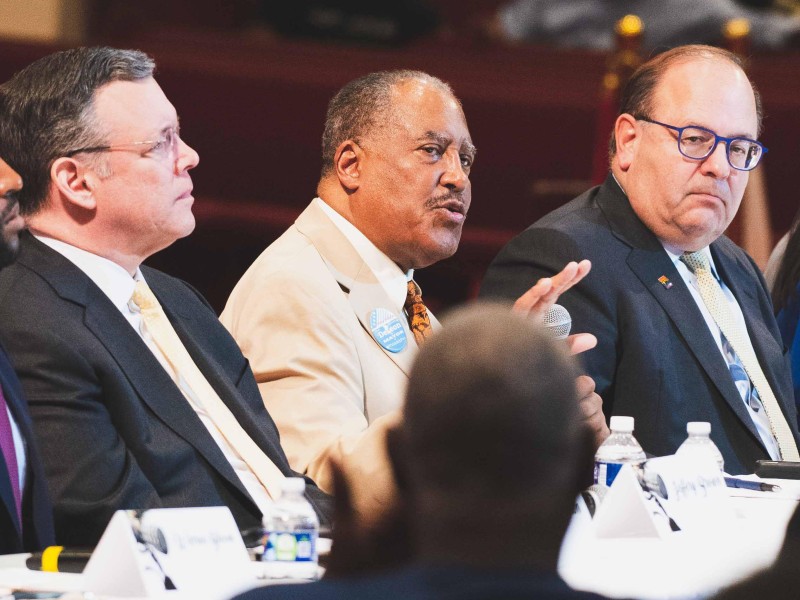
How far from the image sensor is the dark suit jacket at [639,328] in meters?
3.35

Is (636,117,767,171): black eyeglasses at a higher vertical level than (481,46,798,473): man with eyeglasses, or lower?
higher

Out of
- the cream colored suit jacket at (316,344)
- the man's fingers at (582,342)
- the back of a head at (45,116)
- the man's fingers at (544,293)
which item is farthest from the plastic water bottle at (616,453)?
the back of a head at (45,116)

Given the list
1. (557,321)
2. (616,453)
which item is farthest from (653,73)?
(616,453)

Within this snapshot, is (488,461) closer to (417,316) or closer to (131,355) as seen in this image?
(131,355)

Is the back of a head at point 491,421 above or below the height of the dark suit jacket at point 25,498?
above

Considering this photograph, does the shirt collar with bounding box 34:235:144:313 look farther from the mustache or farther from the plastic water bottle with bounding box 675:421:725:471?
the plastic water bottle with bounding box 675:421:725:471

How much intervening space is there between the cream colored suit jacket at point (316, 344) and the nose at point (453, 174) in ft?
1.05

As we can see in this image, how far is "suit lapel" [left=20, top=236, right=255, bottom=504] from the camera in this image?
8.29ft

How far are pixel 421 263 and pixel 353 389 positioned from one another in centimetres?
50

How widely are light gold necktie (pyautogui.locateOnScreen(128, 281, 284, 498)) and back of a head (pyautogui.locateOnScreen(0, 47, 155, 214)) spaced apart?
30 cm

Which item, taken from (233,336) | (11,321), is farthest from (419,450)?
(233,336)

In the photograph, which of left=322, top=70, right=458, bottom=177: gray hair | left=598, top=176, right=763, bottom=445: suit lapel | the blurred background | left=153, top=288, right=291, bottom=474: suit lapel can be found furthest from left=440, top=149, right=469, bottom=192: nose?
the blurred background

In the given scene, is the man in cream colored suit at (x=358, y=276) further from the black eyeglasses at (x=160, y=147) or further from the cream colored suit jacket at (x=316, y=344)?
the black eyeglasses at (x=160, y=147)

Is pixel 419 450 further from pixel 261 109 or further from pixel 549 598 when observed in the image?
pixel 261 109
